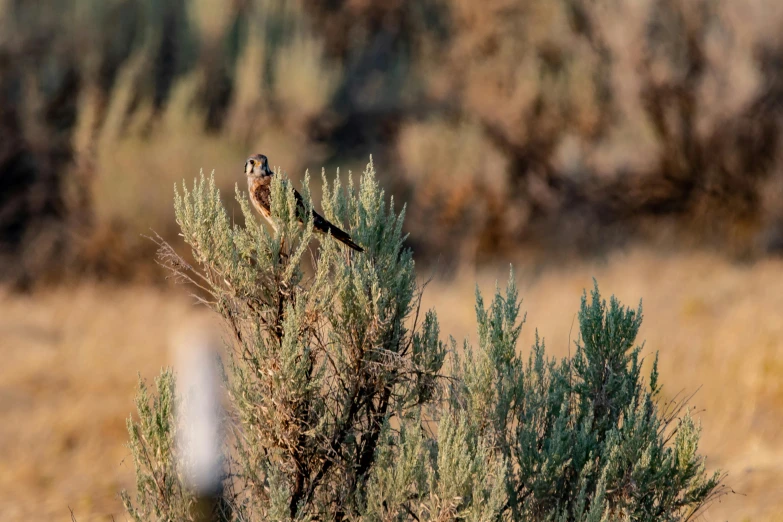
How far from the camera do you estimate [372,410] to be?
3588 millimetres

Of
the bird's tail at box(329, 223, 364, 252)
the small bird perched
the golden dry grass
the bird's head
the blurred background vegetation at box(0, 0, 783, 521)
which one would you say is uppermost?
the blurred background vegetation at box(0, 0, 783, 521)

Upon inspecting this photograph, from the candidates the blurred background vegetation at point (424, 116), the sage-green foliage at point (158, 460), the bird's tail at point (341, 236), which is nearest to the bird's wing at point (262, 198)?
Answer: the bird's tail at point (341, 236)

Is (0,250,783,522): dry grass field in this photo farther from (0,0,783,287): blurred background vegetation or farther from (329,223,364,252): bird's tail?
(329,223,364,252): bird's tail

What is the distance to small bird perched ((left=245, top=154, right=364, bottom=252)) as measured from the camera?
11.5ft

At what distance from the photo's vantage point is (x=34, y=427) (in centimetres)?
946

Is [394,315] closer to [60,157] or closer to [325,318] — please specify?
[325,318]

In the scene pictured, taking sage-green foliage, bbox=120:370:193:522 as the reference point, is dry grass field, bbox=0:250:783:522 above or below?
above

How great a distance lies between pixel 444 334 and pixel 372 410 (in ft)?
18.8

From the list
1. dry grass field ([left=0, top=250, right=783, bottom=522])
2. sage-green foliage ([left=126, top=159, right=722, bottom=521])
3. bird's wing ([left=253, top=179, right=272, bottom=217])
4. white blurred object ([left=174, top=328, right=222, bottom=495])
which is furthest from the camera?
dry grass field ([left=0, top=250, right=783, bottom=522])

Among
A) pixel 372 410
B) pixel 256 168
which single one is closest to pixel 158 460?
pixel 372 410

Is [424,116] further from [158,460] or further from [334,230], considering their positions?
[158,460]

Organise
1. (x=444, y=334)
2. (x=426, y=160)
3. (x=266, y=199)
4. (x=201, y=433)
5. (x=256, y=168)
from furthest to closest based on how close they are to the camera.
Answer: (x=426, y=160) → (x=444, y=334) → (x=256, y=168) → (x=266, y=199) → (x=201, y=433)

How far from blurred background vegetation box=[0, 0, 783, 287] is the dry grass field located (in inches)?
11.8

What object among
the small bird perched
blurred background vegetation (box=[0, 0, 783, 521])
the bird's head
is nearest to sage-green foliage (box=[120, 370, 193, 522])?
the small bird perched
